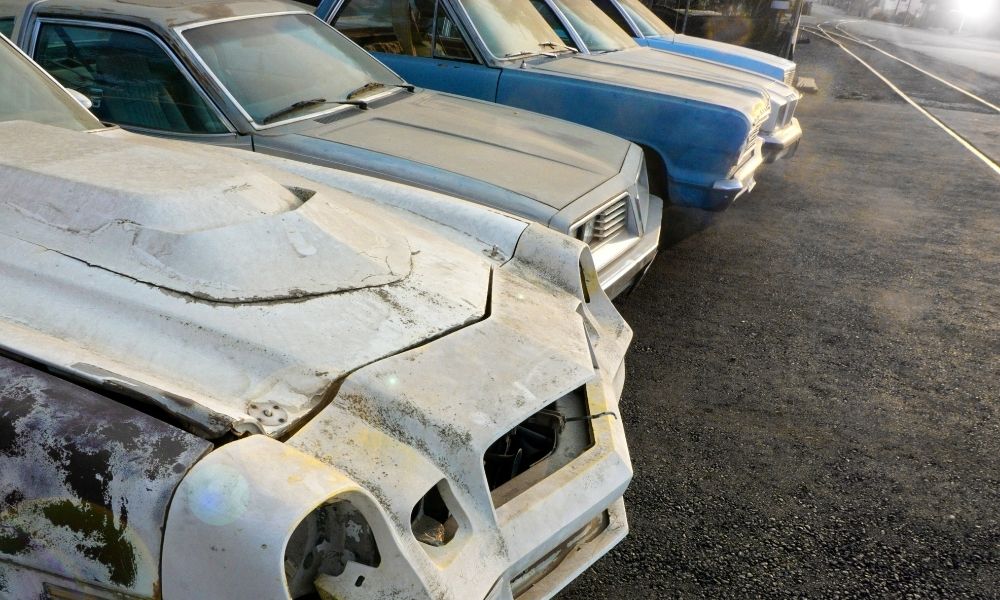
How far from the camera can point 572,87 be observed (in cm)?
493

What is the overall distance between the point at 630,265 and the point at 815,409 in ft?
3.31

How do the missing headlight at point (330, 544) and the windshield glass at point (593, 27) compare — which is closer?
the missing headlight at point (330, 544)

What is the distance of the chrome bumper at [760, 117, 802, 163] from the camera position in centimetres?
611

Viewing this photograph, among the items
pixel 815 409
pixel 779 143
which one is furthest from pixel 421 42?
pixel 815 409

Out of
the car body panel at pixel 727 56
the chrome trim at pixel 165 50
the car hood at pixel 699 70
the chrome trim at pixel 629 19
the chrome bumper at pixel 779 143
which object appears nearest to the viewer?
the chrome trim at pixel 165 50

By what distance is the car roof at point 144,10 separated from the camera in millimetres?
3596

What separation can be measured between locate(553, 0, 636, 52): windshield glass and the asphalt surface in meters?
1.60

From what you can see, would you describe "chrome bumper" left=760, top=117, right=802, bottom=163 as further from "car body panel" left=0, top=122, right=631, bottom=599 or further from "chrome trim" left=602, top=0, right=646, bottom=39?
"car body panel" left=0, top=122, right=631, bottom=599

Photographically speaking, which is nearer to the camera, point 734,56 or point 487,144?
point 487,144

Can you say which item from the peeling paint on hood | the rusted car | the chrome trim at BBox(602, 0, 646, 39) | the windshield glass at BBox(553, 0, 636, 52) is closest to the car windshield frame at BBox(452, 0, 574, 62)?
the windshield glass at BBox(553, 0, 636, 52)

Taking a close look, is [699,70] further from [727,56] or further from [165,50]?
[165,50]

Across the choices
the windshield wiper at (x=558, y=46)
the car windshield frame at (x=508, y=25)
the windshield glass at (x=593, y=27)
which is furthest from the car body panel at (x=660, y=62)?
the car windshield frame at (x=508, y=25)

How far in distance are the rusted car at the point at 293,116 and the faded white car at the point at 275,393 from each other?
73cm

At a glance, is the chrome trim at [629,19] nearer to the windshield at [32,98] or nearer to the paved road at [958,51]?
the windshield at [32,98]
